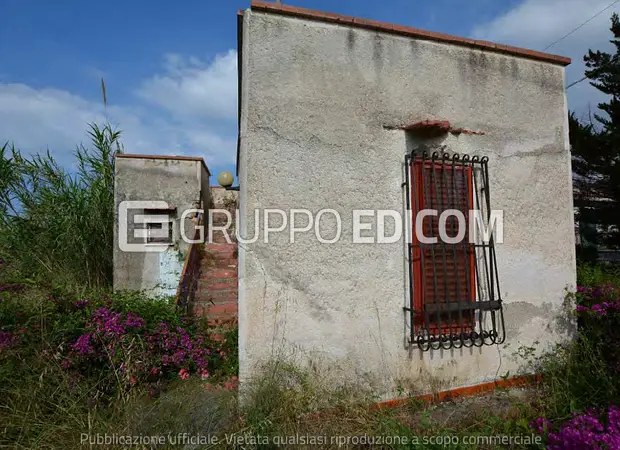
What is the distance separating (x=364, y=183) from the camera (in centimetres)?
316

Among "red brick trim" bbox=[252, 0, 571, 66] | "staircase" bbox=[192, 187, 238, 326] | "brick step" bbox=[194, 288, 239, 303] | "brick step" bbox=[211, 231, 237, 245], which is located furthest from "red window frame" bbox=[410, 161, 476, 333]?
"brick step" bbox=[211, 231, 237, 245]

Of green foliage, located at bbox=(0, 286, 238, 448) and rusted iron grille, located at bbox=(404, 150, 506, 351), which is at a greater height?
rusted iron grille, located at bbox=(404, 150, 506, 351)

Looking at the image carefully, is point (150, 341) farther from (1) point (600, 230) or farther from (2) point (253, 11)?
(1) point (600, 230)

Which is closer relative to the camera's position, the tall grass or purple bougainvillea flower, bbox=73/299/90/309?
purple bougainvillea flower, bbox=73/299/90/309

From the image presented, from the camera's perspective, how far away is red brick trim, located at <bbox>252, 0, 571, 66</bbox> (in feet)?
9.79

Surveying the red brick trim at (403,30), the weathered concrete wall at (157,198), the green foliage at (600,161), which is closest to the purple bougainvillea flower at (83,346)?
the weathered concrete wall at (157,198)

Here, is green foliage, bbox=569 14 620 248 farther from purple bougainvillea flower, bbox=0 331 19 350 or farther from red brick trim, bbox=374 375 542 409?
purple bougainvillea flower, bbox=0 331 19 350

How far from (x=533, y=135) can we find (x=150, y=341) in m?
4.67

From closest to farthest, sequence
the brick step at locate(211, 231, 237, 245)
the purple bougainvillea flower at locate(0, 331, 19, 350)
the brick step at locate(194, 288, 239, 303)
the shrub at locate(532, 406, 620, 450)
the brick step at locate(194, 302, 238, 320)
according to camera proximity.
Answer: the shrub at locate(532, 406, 620, 450) → the purple bougainvillea flower at locate(0, 331, 19, 350) → the brick step at locate(194, 302, 238, 320) → the brick step at locate(194, 288, 239, 303) → the brick step at locate(211, 231, 237, 245)

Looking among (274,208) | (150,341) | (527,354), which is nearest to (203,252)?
(150,341)

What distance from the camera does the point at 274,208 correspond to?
2928mm

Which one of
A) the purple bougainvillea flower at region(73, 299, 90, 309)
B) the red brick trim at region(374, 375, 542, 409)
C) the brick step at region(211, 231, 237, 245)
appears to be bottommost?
the red brick trim at region(374, 375, 542, 409)

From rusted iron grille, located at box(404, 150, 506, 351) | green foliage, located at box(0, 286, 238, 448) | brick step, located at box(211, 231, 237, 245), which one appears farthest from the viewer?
brick step, located at box(211, 231, 237, 245)

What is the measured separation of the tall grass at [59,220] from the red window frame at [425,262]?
15.1 feet
